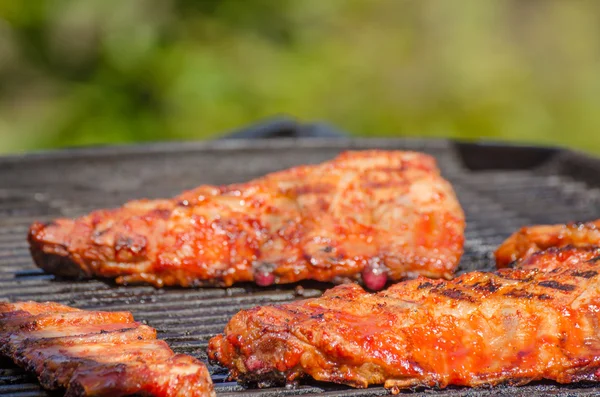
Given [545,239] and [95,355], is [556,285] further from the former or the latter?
[95,355]

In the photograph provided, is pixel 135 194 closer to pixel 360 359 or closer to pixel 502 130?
pixel 360 359

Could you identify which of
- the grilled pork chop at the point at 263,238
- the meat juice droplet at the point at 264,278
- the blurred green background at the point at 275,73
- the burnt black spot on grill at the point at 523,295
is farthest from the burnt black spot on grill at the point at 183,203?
the blurred green background at the point at 275,73

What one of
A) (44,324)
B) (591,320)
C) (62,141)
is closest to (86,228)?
(44,324)

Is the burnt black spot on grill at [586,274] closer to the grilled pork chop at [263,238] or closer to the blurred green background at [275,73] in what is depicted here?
the grilled pork chop at [263,238]

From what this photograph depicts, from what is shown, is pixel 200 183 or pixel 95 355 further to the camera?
pixel 200 183

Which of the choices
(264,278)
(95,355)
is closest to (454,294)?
(264,278)
